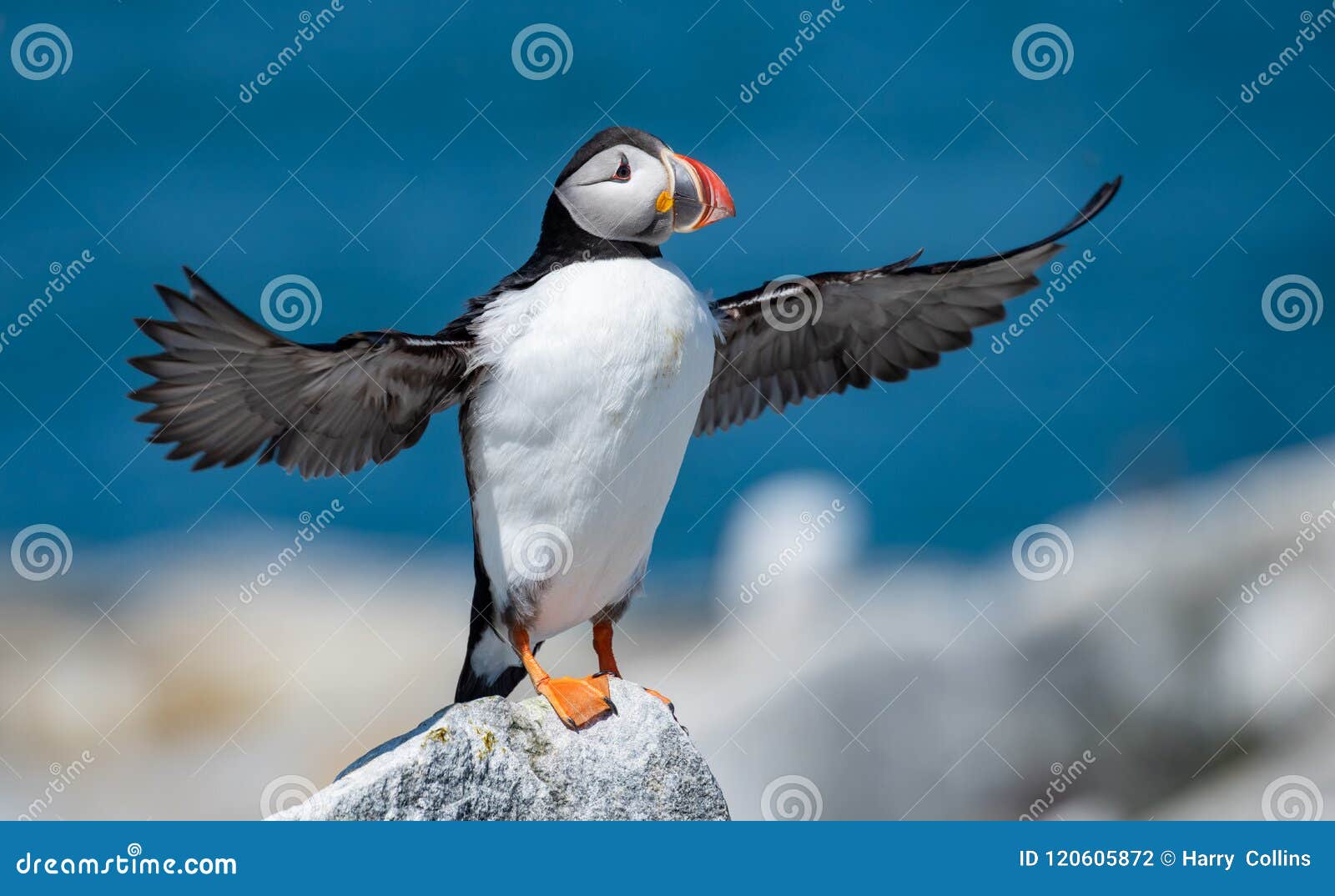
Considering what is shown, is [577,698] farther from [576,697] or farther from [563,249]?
[563,249]

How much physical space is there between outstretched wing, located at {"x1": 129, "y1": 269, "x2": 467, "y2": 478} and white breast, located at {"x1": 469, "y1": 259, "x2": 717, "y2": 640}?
32 cm

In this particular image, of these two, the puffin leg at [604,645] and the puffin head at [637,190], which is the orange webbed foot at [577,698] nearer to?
the puffin leg at [604,645]

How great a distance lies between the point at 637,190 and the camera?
6.17 metres

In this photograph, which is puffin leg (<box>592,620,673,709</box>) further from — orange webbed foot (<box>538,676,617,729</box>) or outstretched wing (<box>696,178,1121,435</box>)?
outstretched wing (<box>696,178,1121,435</box>)

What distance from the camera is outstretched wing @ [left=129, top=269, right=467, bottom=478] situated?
548 cm

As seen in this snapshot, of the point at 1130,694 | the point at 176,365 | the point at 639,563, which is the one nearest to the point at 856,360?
the point at 639,563

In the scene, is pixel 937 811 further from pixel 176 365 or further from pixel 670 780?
pixel 176 365

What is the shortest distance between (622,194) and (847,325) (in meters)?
1.76

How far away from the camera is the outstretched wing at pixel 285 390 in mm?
5480

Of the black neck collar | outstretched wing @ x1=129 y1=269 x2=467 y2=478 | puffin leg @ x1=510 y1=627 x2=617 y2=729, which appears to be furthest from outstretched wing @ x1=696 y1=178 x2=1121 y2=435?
puffin leg @ x1=510 y1=627 x2=617 y2=729

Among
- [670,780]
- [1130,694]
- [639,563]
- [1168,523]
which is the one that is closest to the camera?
[670,780]

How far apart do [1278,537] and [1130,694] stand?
2.48m

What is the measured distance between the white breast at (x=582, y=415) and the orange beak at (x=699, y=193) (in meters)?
0.33
